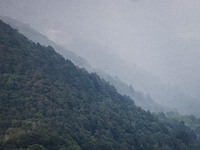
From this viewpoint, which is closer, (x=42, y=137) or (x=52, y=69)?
(x=42, y=137)

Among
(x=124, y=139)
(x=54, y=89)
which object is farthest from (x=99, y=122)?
(x=54, y=89)

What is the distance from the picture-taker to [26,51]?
306ft

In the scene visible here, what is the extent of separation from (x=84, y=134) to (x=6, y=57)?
31.4 meters

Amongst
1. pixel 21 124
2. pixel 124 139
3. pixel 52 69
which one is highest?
pixel 52 69

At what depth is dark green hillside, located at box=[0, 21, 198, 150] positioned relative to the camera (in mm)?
57625

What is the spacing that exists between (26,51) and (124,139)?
3827cm

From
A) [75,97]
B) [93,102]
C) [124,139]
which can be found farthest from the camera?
[93,102]

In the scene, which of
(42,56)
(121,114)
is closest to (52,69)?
(42,56)

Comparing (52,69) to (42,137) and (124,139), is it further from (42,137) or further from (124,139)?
(42,137)

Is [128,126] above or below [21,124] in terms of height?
above

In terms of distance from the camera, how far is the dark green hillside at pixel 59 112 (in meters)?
57.6

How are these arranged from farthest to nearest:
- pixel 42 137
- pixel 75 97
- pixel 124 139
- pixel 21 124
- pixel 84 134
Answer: pixel 75 97 → pixel 124 139 → pixel 84 134 → pixel 21 124 → pixel 42 137

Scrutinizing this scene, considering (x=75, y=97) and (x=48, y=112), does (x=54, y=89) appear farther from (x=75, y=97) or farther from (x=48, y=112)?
(x=48, y=112)

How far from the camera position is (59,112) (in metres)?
72.2
